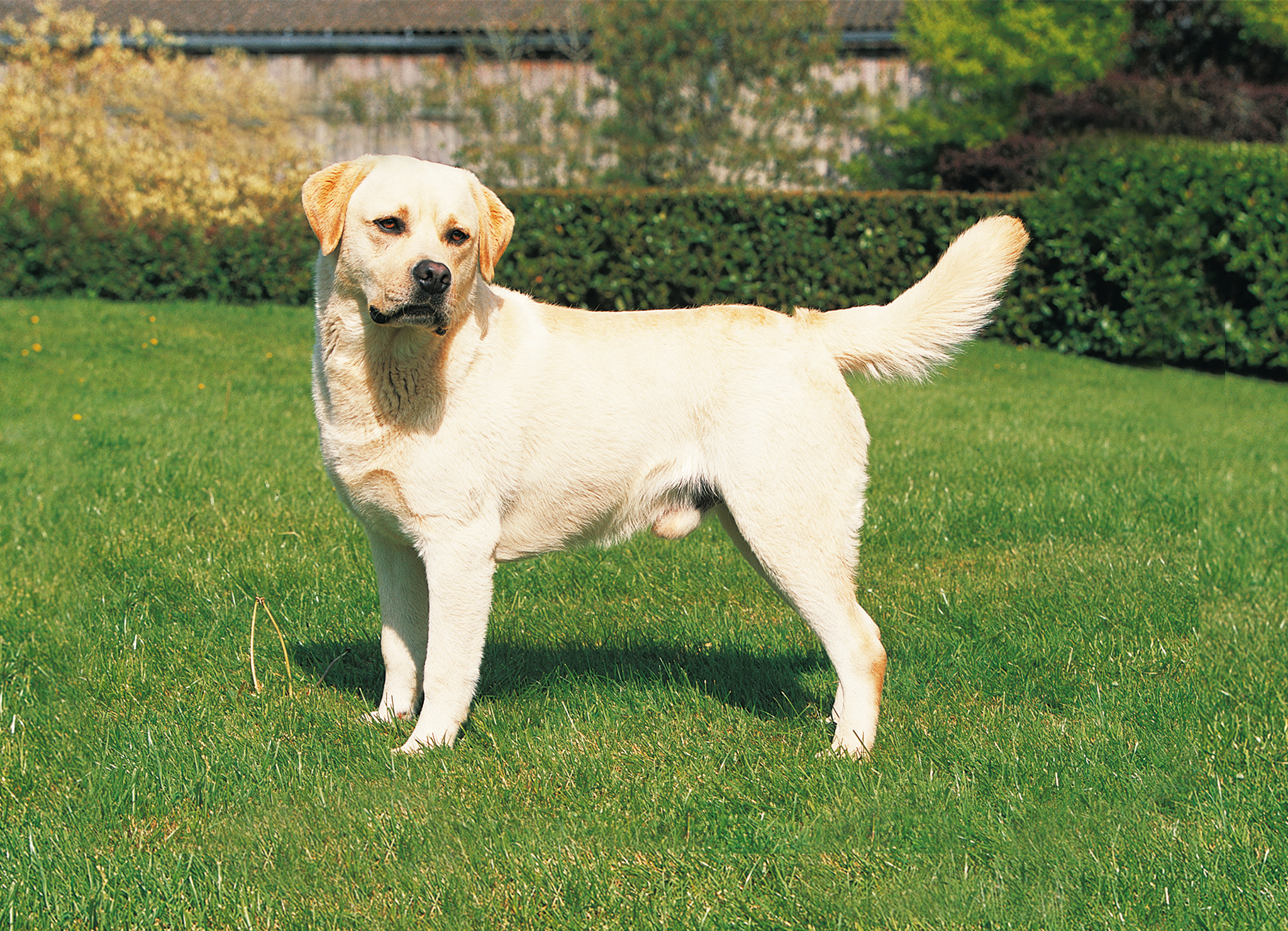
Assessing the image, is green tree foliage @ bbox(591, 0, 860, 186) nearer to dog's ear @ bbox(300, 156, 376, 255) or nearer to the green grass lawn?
the green grass lawn

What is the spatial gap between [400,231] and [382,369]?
43cm

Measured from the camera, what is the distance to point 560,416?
3504 mm

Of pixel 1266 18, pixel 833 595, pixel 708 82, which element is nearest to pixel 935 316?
pixel 833 595

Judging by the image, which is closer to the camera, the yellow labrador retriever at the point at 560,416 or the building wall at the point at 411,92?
the yellow labrador retriever at the point at 560,416

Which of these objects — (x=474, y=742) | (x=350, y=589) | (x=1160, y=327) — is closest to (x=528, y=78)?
(x=1160, y=327)

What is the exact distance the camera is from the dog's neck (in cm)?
337

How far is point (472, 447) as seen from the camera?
340cm

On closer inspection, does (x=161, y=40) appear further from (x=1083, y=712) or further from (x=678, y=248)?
(x=1083, y=712)

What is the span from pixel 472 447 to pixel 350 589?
1781 millimetres

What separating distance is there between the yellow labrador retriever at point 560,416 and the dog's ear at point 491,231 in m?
0.01

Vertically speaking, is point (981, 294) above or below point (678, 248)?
above

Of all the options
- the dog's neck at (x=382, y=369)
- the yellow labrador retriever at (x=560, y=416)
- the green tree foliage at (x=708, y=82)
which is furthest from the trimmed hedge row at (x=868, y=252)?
the dog's neck at (x=382, y=369)

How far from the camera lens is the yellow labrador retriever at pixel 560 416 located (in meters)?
3.33

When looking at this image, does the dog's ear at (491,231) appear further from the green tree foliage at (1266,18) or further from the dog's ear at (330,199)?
the green tree foliage at (1266,18)
